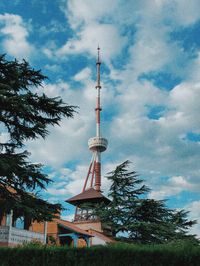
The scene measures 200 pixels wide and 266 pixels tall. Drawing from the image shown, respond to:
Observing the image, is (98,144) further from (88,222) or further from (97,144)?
(88,222)

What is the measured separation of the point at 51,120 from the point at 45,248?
21.8 ft

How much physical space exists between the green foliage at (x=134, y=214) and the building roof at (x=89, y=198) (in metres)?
5.38

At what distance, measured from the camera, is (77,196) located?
4794 cm

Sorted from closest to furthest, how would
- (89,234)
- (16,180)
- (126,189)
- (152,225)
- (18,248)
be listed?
(18,248) → (16,180) → (89,234) → (152,225) → (126,189)

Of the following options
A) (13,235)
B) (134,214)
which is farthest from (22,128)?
(134,214)

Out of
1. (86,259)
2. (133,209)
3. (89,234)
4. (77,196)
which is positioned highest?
(77,196)

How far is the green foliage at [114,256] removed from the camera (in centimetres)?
1067

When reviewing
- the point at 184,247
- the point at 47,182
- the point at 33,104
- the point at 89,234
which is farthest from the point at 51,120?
the point at 89,234

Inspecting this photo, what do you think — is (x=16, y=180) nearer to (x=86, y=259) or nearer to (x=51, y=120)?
(x=51, y=120)

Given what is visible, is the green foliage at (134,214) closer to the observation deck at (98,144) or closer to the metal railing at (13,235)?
the metal railing at (13,235)

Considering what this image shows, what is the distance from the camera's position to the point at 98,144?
220ft

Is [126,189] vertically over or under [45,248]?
over

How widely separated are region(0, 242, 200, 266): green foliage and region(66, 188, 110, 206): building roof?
32829 mm

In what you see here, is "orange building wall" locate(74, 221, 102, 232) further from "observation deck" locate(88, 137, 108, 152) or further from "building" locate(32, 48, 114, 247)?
"observation deck" locate(88, 137, 108, 152)
